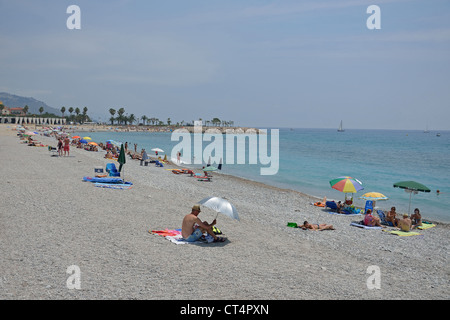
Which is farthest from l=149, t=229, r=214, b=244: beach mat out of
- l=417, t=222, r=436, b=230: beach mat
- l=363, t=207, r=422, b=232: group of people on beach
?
l=417, t=222, r=436, b=230: beach mat

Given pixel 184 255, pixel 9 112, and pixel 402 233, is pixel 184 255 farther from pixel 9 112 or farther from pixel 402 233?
pixel 9 112

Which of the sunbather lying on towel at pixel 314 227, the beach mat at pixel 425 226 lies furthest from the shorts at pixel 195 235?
the beach mat at pixel 425 226

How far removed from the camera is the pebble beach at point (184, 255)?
5.62 metres

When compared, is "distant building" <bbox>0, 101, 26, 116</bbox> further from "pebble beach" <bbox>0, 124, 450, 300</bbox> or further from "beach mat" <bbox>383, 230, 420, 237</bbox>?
"beach mat" <bbox>383, 230, 420, 237</bbox>

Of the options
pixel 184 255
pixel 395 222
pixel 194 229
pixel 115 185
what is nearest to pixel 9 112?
pixel 115 185

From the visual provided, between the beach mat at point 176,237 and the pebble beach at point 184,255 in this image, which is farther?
the beach mat at point 176,237

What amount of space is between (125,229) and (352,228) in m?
7.23

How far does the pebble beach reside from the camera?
18.4 ft

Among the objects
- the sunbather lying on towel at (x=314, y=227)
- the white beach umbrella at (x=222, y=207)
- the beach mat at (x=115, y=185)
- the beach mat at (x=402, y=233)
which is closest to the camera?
the white beach umbrella at (x=222, y=207)

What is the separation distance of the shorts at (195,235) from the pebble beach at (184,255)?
325 millimetres

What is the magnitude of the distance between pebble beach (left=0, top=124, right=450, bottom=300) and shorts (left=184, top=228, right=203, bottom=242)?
1.07ft

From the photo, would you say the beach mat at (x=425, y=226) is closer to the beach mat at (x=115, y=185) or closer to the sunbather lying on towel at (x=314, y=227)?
the sunbather lying on towel at (x=314, y=227)
